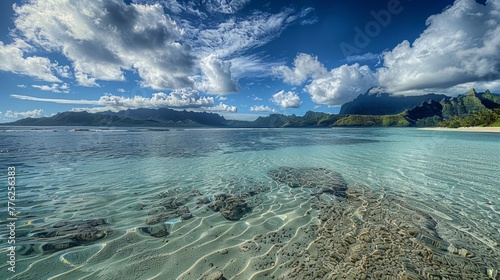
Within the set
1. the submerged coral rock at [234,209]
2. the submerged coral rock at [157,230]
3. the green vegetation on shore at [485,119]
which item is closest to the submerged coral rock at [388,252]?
the submerged coral rock at [234,209]

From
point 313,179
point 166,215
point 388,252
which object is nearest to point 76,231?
point 166,215

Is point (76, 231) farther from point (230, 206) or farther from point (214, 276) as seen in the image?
point (230, 206)

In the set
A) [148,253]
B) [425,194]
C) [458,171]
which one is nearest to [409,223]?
[425,194]

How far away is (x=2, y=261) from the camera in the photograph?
6211 millimetres

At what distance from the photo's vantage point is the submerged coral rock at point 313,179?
13699 millimetres

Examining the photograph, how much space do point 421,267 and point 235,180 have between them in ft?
39.6

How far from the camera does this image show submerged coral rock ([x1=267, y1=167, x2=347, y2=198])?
13699 mm

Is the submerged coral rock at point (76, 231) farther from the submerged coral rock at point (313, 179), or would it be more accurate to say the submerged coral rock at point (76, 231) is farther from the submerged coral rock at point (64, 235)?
the submerged coral rock at point (313, 179)

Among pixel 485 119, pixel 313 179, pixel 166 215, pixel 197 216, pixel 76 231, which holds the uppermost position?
pixel 76 231

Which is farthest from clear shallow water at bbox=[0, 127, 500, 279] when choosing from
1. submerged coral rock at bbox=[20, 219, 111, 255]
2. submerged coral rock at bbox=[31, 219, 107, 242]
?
submerged coral rock at bbox=[31, 219, 107, 242]

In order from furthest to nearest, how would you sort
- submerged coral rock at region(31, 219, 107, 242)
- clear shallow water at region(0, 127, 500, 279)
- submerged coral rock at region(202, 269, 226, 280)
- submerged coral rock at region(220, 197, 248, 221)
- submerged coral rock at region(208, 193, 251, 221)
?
1. submerged coral rock at region(208, 193, 251, 221)
2. submerged coral rock at region(220, 197, 248, 221)
3. submerged coral rock at region(31, 219, 107, 242)
4. clear shallow water at region(0, 127, 500, 279)
5. submerged coral rock at region(202, 269, 226, 280)

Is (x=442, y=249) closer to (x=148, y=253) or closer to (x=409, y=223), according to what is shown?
(x=409, y=223)

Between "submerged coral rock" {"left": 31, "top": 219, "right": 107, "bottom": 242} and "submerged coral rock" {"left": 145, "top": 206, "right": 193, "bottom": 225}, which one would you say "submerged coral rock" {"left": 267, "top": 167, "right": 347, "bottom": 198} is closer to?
"submerged coral rock" {"left": 145, "top": 206, "right": 193, "bottom": 225}

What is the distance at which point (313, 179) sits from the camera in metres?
16.3
